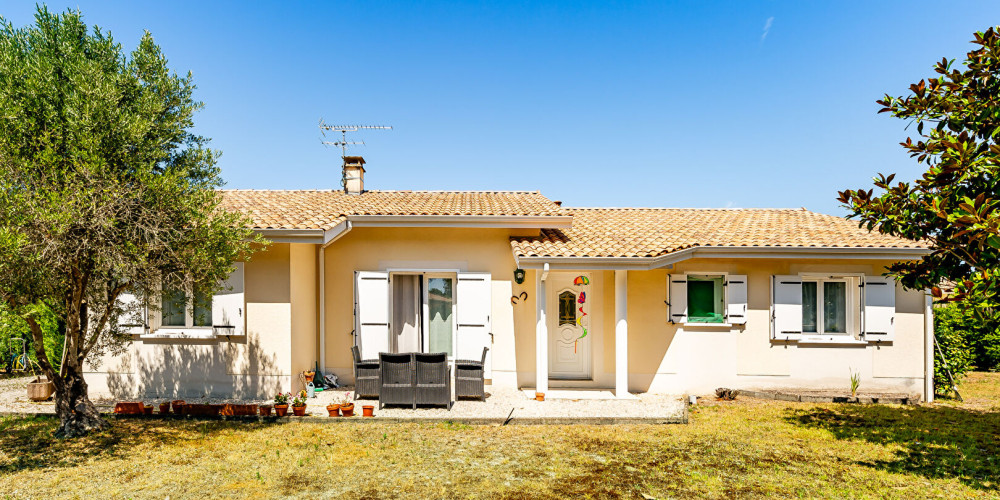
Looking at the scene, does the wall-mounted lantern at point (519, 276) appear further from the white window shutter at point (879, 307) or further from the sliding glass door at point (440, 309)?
the white window shutter at point (879, 307)

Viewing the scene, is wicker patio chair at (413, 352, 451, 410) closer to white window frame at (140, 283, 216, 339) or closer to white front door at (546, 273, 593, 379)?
white front door at (546, 273, 593, 379)

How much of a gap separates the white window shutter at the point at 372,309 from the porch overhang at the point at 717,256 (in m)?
2.67

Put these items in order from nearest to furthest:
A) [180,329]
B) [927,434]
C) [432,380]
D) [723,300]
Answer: [927,434] < [432,380] < [180,329] < [723,300]

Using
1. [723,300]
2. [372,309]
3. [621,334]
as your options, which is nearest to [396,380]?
[372,309]

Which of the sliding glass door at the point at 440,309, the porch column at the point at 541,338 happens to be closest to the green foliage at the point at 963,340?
the porch column at the point at 541,338

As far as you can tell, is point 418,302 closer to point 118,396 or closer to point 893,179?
point 118,396

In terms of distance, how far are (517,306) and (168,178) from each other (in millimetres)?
5968

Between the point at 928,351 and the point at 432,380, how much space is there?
359 inches

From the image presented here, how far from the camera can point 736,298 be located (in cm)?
920

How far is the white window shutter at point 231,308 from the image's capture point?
27.1 ft

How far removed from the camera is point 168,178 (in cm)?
580

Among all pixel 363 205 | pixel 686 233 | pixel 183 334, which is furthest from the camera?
pixel 363 205

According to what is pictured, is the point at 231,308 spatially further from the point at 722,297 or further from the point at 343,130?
the point at 722,297

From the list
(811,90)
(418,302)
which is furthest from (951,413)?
(418,302)
